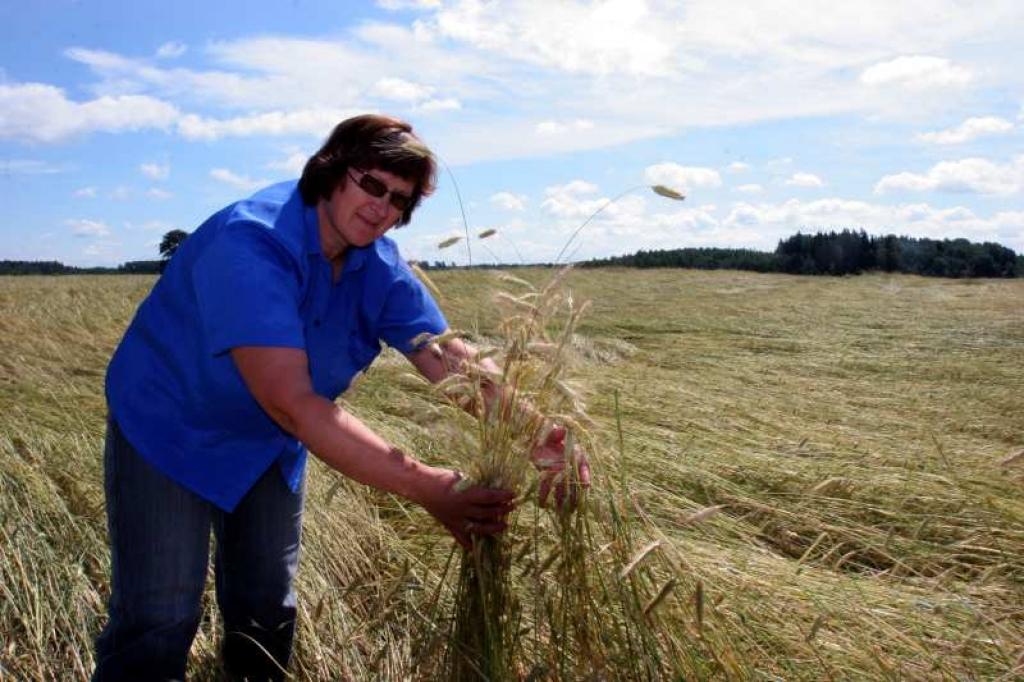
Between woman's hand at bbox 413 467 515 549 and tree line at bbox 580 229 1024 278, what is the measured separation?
19.7 meters

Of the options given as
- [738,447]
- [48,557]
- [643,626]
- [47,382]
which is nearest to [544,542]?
[643,626]

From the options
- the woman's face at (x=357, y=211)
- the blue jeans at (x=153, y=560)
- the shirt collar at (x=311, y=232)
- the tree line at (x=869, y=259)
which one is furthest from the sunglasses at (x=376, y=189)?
the tree line at (x=869, y=259)

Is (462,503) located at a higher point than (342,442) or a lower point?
lower

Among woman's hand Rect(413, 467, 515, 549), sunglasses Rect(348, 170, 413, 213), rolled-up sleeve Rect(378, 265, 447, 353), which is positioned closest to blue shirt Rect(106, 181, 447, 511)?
rolled-up sleeve Rect(378, 265, 447, 353)

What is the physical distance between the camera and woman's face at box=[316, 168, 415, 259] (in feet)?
5.52

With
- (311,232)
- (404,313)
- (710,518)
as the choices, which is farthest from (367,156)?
(710,518)

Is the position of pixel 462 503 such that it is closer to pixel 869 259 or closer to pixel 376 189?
pixel 376 189

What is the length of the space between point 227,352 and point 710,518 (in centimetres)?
151

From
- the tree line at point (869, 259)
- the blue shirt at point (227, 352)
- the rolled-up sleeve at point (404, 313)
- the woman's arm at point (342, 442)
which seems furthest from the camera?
the tree line at point (869, 259)

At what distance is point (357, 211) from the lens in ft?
5.57

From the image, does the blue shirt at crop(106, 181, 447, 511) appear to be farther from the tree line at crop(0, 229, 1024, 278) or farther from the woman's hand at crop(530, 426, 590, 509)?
the tree line at crop(0, 229, 1024, 278)

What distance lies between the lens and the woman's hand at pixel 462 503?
4.75ft

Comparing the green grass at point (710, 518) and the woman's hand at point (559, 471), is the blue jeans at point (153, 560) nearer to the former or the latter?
the green grass at point (710, 518)

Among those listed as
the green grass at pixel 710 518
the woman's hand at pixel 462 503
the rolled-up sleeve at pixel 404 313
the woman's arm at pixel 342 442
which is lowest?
the green grass at pixel 710 518
